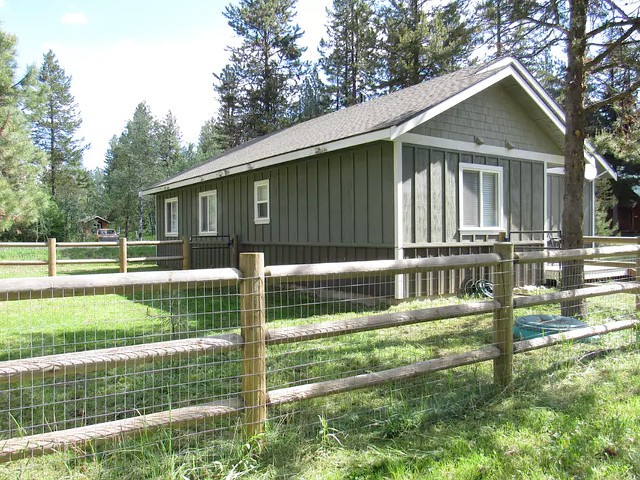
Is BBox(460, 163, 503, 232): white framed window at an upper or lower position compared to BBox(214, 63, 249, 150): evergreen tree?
lower

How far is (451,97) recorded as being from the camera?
805 centimetres

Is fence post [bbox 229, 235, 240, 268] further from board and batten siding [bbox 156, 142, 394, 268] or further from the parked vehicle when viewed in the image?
the parked vehicle

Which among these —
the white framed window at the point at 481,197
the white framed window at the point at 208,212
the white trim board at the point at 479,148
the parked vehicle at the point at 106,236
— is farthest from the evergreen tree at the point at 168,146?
the white framed window at the point at 481,197

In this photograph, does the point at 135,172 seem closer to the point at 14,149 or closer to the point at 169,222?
the point at 14,149

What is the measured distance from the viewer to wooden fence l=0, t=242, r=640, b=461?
7.02 feet

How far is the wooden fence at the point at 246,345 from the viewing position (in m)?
2.14

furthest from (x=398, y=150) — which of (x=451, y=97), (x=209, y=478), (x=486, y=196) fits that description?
(x=209, y=478)

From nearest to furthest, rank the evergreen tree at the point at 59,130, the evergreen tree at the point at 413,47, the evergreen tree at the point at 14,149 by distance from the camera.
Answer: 1. the evergreen tree at the point at 14,149
2. the evergreen tree at the point at 413,47
3. the evergreen tree at the point at 59,130

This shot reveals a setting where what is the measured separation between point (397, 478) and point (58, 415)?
2635mm

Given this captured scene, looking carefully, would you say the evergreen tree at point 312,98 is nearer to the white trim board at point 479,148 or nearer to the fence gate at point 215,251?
the fence gate at point 215,251

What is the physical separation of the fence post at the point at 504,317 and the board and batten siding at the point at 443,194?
414cm

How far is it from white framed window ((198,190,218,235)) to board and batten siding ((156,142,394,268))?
134 cm

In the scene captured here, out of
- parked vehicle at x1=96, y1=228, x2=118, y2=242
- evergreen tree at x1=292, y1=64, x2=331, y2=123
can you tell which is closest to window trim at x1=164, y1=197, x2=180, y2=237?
evergreen tree at x1=292, y1=64, x2=331, y2=123

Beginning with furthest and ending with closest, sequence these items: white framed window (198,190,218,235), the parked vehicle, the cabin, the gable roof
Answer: the parked vehicle → white framed window (198,190,218,235) → the cabin → the gable roof
